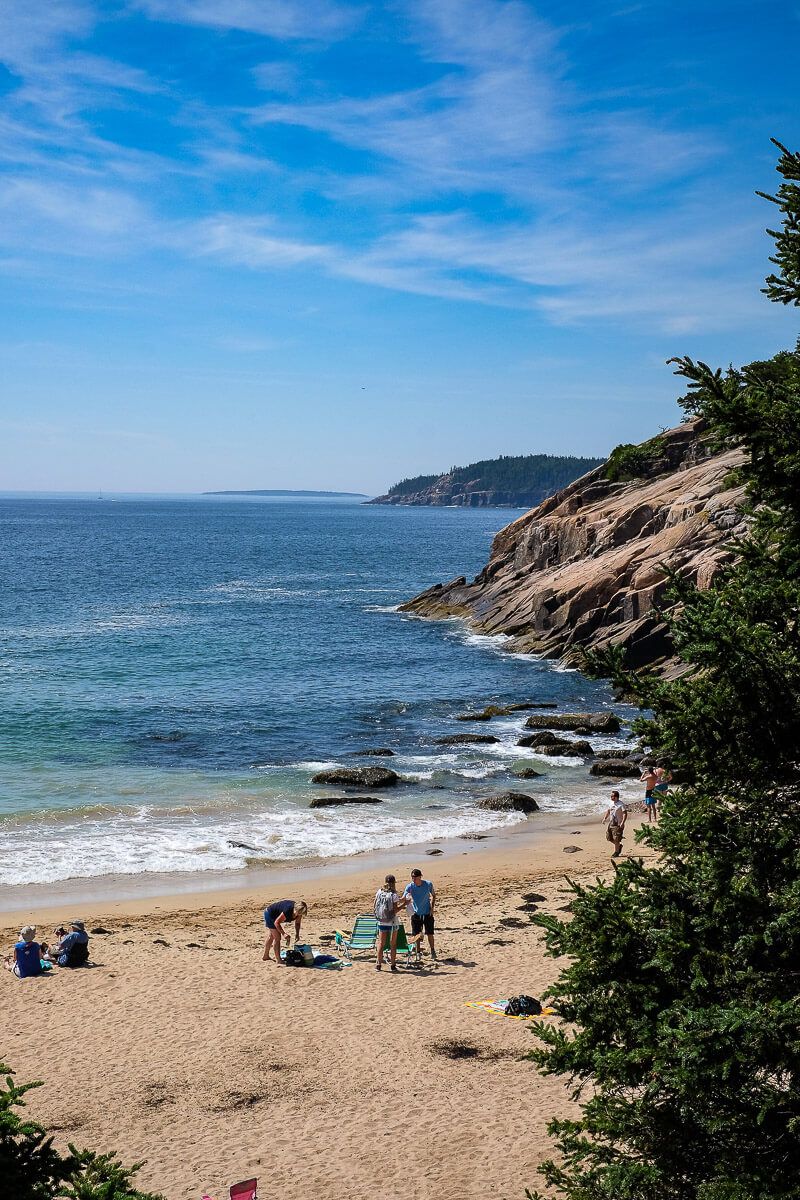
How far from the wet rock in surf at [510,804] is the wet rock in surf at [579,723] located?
920 cm

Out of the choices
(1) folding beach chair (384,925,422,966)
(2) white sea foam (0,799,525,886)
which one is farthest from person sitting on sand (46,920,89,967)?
(2) white sea foam (0,799,525,886)

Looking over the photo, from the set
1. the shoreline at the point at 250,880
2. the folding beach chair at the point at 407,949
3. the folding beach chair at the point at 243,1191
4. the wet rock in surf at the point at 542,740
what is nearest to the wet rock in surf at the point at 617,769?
the wet rock in surf at the point at 542,740

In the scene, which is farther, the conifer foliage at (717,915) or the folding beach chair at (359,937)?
the folding beach chair at (359,937)

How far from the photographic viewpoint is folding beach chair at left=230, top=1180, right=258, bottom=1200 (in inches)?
393

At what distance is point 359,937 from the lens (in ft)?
60.7

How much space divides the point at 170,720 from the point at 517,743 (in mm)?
13301

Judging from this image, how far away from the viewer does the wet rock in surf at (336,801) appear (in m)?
29.5

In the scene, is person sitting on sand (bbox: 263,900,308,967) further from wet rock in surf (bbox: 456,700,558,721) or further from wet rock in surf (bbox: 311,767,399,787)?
wet rock in surf (bbox: 456,700,558,721)

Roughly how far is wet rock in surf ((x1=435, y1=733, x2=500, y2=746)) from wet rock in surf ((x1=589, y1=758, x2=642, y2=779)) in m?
4.79

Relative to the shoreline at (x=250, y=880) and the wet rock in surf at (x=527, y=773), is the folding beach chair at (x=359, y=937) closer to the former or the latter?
the shoreline at (x=250, y=880)

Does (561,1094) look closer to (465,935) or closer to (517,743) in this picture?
(465,935)

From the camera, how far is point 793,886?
643cm

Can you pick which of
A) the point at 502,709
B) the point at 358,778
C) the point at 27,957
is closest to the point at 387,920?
the point at 27,957

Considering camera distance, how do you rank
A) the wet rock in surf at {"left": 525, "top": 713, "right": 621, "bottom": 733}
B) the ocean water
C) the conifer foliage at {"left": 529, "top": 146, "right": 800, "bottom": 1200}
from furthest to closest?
the wet rock in surf at {"left": 525, "top": 713, "right": 621, "bottom": 733} < the ocean water < the conifer foliage at {"left": 529, "top": 146, "right": 800, "bottom": 1200}
